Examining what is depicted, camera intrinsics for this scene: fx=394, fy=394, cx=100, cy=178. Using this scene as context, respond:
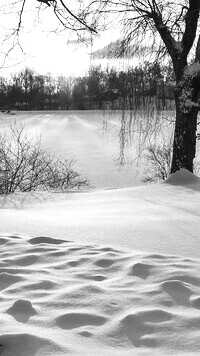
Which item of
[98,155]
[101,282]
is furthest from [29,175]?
[98,155]

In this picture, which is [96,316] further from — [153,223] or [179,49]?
[179,49]

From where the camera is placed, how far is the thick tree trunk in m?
9.20

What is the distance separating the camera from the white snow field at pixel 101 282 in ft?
7.36

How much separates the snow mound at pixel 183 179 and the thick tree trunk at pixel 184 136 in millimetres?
513

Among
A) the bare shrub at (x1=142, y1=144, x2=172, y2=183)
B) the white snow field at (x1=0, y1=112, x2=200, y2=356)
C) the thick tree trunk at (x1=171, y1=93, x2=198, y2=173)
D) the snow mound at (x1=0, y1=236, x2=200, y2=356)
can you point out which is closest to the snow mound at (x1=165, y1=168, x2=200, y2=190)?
the thick tree trunk at (x1=171, y1=93, x2=198, y2=173)

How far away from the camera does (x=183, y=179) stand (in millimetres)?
8828

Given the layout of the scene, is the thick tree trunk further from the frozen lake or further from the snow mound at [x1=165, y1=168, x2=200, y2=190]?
the frozen lake

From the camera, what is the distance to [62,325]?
2.44 m

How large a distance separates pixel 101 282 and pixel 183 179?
607 cm

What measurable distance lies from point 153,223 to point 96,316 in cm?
243

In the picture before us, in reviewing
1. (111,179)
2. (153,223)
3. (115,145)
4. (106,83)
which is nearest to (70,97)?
(115,145)

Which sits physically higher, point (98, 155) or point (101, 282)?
point (101, 282)

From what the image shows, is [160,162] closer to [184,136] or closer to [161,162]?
[161,162]

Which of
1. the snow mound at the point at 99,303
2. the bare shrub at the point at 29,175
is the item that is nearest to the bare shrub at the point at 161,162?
the bare shrub at the point at 29,175
